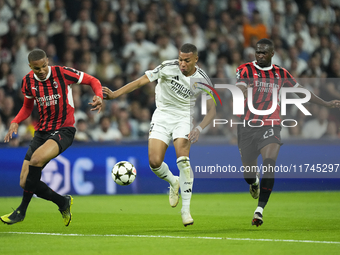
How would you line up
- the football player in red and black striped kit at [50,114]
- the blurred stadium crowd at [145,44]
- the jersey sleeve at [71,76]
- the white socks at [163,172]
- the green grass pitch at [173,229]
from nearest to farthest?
the green grass pitch at [173,229], the football player in red and black striped kit at [50,114], the jersey sleeve at [71,76], the white socks at [163,172], the blurred stadium crowd at [145,44]

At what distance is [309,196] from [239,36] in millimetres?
6389

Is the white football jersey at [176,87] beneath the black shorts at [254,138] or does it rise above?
above

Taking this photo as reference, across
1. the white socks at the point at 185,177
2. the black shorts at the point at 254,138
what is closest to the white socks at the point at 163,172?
the white socks at the point at 185,177

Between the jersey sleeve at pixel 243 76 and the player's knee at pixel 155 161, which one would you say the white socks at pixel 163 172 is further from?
the jersey sleeve at pixel 243 76

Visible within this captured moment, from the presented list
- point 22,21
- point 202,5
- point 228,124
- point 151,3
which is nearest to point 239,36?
point 202,5

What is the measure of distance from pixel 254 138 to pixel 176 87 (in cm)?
132

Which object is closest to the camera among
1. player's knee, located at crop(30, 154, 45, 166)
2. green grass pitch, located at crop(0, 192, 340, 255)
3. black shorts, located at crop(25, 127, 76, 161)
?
green grass pitch, located at crop(0, 192, 340, 255)

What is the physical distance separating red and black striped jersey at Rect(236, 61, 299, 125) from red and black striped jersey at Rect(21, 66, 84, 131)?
7.40 ft

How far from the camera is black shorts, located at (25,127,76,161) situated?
7402 mm

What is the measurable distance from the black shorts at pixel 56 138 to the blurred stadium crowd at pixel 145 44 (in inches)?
206

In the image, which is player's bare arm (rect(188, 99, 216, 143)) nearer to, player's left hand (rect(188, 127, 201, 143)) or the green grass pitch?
player's left hand (rect(188, 127, 201, 143))

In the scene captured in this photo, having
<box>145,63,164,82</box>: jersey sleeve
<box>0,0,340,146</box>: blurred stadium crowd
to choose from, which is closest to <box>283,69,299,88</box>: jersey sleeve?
<box>145,63,164,82</box>: jersey sleeve

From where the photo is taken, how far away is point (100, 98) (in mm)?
7188

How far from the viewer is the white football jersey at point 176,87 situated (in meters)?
7.76
